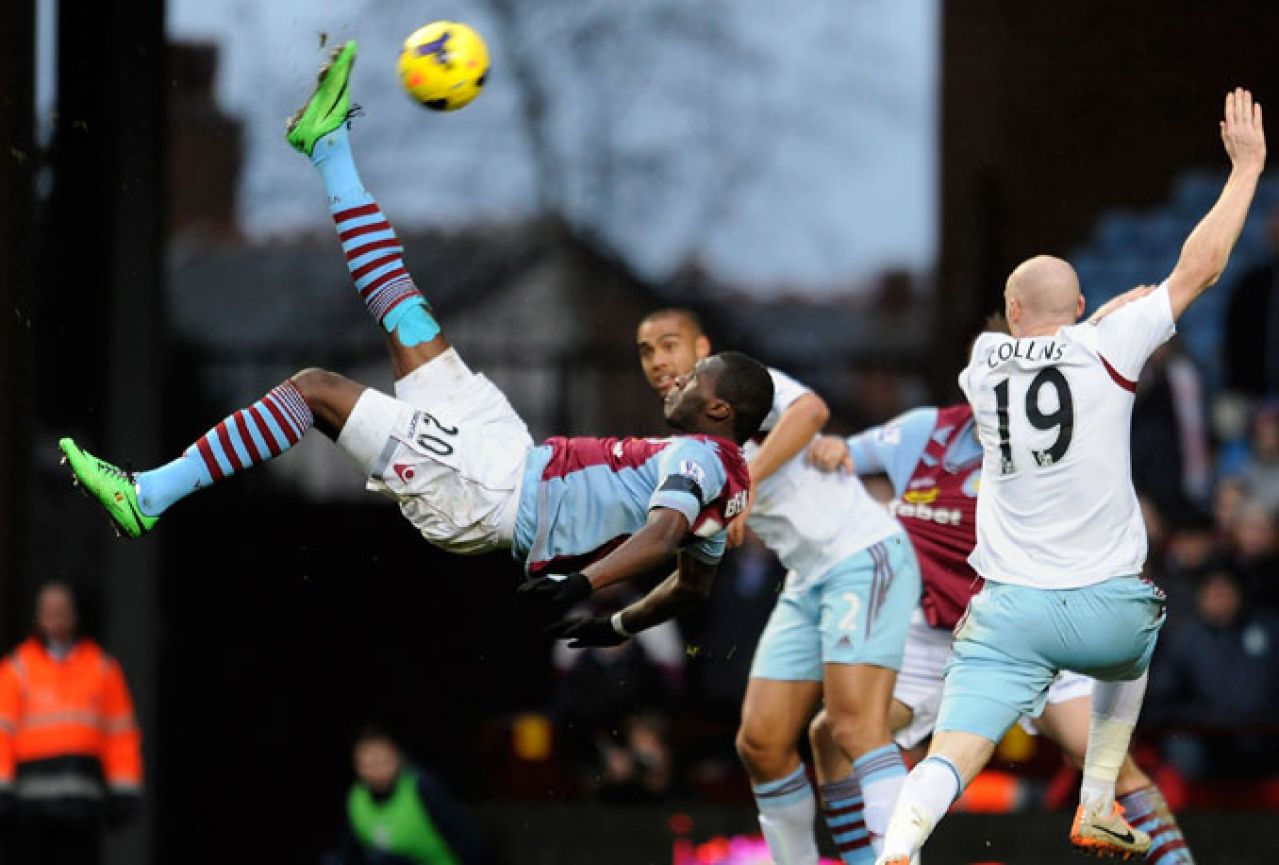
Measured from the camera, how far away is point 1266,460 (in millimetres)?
12406

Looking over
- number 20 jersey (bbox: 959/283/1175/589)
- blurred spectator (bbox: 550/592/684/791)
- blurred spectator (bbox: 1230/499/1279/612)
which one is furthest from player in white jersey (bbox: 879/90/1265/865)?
blurred spectator (bbox: 1230/499/1279/612)

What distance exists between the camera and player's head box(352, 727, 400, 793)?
10.2 meters

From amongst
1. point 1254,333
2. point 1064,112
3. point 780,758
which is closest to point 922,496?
point 780,758

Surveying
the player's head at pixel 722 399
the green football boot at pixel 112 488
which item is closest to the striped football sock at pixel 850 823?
the player's head at pixel 722 399

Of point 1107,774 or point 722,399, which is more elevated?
point 722,399

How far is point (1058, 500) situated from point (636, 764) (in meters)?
4.64

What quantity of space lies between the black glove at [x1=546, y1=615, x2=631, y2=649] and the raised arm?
1885 mm

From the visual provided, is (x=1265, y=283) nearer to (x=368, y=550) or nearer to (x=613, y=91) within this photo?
(x=613, y=91)

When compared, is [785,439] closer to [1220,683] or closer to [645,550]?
[645,550]

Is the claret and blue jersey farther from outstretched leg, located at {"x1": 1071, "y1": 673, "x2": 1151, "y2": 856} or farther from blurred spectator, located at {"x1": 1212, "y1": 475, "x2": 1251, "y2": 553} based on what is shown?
blurred spectator, located at {"x1": 1212, "y1": 475, "x2": 1251, "y2": 553}

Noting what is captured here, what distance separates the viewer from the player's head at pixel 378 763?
10172mm

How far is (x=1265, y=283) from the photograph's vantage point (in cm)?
1270

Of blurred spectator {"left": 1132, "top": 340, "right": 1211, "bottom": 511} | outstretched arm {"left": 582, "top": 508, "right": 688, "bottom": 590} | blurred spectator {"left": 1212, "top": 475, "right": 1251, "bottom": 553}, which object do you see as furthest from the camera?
blurred spectator {"left": 1132, "top": 340, "right": 1211, "bottom": 511}

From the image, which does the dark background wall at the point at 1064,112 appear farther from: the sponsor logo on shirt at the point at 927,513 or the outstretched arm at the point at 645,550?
the outstretched arm at the point at 645,550
